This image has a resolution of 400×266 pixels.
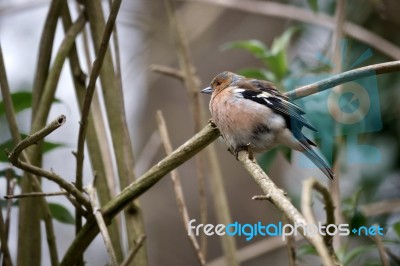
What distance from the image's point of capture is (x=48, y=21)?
227cm

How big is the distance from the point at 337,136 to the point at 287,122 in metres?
0.36

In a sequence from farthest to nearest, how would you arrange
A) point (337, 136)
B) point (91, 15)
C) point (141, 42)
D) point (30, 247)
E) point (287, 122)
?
point (141, 42)
point (337, 136)
point (287, 122)
point (91, 15)
point (30, 247)

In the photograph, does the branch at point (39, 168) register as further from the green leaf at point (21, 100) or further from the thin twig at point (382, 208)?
the thin twig at point (382, 208)

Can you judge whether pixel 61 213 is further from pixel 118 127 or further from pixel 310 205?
pixel 310 205

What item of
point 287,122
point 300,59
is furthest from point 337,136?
point 300,59

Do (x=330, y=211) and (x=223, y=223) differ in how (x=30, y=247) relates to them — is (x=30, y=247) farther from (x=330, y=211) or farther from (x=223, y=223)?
(x=330, y=211)

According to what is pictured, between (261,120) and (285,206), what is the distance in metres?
1.30

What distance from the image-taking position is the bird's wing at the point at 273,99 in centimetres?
236

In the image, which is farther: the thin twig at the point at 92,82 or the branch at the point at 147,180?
the branch at the point at 147,180

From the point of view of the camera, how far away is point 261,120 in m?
2.53

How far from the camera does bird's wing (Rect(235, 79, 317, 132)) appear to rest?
92.9 inches

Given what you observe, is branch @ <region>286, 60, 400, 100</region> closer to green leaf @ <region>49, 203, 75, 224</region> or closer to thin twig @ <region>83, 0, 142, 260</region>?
thin twig @ <region>83, 0, 142, 260</region>

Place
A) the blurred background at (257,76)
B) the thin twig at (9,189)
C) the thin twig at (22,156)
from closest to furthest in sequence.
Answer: the thin twig at (22,156), the thin twig at (9,189), the blurred background at (257,76)

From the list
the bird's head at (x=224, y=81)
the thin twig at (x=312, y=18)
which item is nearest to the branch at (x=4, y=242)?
the bird's head at (x=224, y=81)
